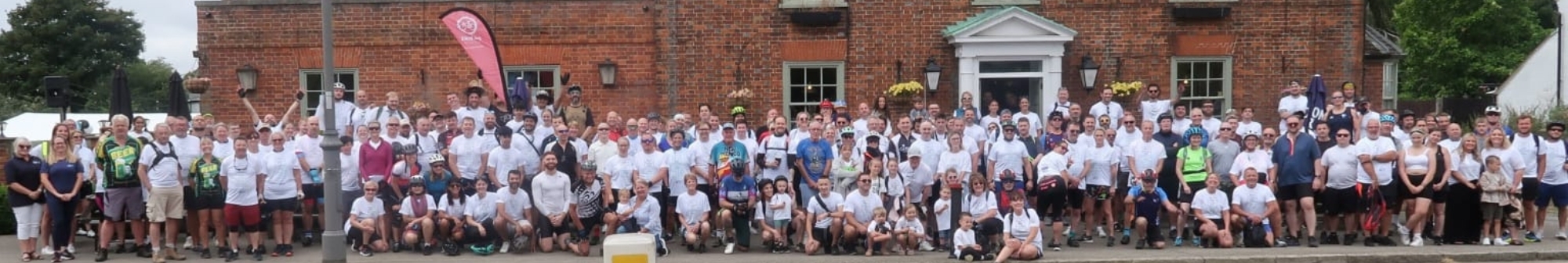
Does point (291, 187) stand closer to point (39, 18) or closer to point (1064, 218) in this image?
point (1064, 218)

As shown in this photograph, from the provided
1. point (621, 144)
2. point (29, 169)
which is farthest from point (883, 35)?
point (29, 169)

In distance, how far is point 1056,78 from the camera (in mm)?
18984

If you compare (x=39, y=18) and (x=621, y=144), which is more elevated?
(x=39, y=18)

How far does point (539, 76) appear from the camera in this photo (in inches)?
770

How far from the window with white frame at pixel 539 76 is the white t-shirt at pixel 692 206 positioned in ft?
21.4

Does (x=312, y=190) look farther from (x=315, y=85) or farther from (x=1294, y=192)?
(x=1294, y=192)

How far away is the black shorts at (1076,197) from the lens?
1386 centimetres

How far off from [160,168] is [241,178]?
2.32 ft

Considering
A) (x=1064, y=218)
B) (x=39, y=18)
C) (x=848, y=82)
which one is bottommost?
(x=1064, y=218)

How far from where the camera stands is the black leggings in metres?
12.9

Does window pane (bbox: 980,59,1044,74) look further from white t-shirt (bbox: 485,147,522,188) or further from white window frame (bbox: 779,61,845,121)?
white t-shirt (bbox: 485,147,522,188)

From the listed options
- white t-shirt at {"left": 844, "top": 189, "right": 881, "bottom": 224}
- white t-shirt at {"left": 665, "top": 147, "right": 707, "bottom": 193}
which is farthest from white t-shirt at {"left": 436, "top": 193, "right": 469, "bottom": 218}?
white t-shirt at {"left": 844, "top": 189, "right": 881, "bottom": 224}

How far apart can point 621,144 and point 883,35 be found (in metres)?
6.69

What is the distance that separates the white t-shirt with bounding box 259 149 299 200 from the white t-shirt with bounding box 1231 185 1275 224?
910cm
